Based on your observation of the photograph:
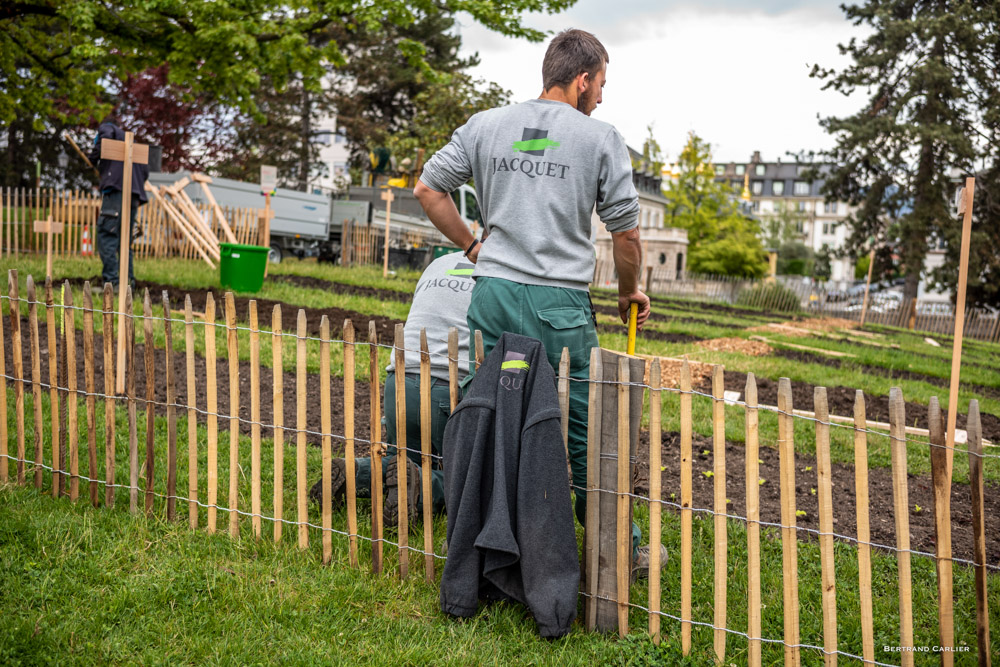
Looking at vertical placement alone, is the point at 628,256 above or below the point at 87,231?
below

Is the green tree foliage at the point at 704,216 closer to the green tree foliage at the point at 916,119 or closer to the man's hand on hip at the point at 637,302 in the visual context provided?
the green tree foliage at the point at 916,119

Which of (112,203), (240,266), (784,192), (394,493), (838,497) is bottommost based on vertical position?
(838,497)

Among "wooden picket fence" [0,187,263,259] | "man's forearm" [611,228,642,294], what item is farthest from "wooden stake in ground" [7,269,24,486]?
"wooden picket fence" [0,187,263,259]

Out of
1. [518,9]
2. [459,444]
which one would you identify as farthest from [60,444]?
[518,9]

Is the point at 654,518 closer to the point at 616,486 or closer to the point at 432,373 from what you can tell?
the point at 616,486

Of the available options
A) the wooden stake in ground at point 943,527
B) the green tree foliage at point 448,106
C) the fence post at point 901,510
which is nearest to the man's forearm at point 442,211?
the fence post at point 901,510

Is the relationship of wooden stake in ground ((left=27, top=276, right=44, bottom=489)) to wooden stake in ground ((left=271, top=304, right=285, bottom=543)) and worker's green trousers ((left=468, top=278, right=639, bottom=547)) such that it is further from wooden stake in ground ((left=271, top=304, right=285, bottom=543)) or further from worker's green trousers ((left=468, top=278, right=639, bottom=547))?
worker's green trousers ((left=468, top=278, right=639, bottom=547))

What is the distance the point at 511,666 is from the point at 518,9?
11.1 m

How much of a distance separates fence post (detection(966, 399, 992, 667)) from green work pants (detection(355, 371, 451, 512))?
190cm

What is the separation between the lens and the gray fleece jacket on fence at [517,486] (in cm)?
272

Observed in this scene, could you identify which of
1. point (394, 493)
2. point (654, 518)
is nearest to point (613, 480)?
point (654, 518)

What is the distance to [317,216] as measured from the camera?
802 inches

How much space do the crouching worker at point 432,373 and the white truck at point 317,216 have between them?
15052 millimetres

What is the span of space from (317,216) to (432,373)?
57.6 ft
